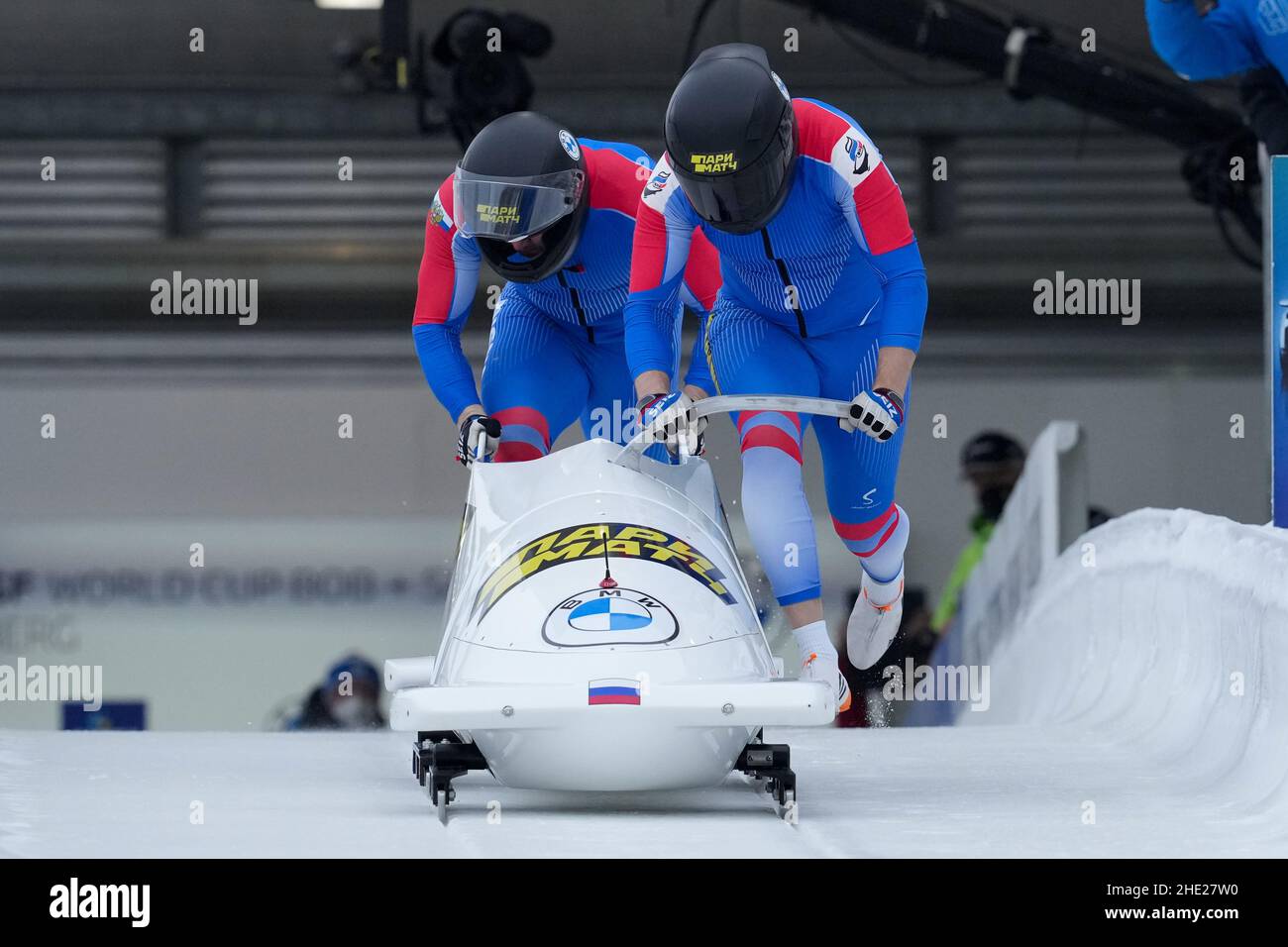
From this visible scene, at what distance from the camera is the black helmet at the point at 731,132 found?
303 cm

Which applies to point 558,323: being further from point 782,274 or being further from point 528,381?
point 782,274

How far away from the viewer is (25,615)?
28.2 feet

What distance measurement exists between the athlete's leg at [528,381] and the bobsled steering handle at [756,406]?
67cm

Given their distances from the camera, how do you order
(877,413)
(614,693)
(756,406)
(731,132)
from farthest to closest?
1. (756,406)
2. (877,413)
3. (731,132)
4. (614,693)

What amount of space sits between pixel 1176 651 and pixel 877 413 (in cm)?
123

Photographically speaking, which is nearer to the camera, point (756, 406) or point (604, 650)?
point (604, 650)

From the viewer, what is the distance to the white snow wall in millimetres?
3102

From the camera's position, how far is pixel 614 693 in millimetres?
2598

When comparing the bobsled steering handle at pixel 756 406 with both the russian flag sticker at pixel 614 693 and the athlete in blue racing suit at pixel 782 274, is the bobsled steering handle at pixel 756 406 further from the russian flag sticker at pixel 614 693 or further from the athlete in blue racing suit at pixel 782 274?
the russian flag sticker at pixel 614 693
